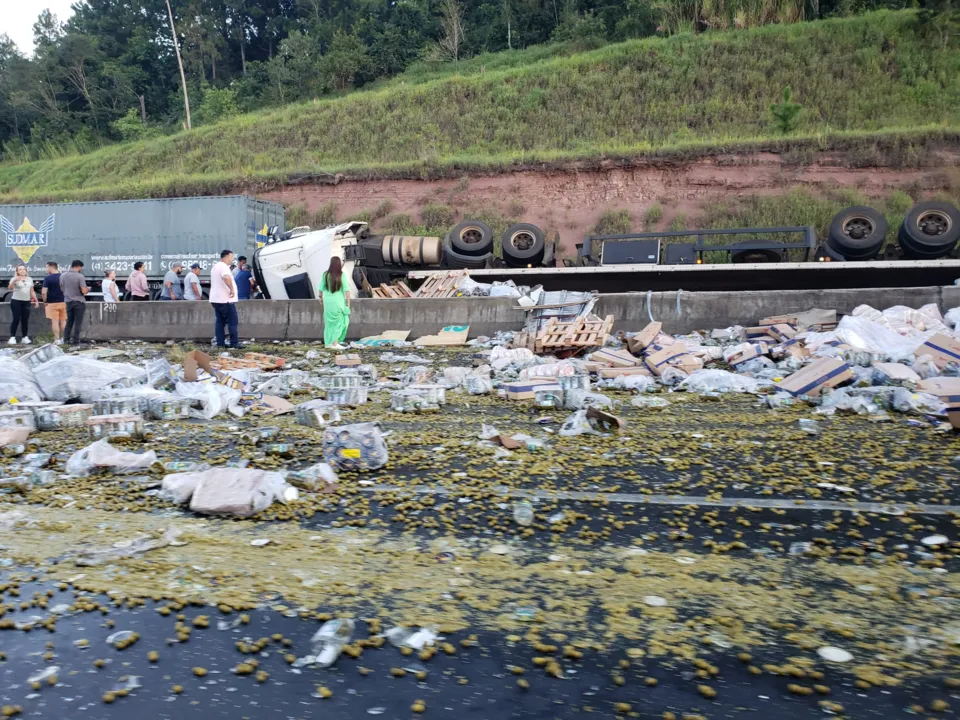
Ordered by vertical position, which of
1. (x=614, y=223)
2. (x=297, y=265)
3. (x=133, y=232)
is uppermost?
(x=614, y=223)

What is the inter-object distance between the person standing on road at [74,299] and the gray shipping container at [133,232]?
24.2 feet

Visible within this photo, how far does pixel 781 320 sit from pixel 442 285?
646cm

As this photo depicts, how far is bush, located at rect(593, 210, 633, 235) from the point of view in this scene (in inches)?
1006

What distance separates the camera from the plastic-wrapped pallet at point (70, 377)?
7.38m

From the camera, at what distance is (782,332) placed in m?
10.3

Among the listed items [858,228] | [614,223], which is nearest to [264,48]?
[614,223]

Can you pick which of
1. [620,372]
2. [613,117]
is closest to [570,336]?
[620,372]

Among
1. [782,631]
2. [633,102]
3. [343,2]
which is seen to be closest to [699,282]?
[782,631]

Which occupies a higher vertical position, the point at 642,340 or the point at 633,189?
the point at 633,189

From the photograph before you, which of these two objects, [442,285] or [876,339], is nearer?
[876,339]

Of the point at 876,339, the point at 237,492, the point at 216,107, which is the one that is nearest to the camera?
the point at 237,492

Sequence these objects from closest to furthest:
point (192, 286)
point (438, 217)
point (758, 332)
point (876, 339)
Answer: point (876, 339) < point (758, 332) < point (192, 286) < point (438, 217)

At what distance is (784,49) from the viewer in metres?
32.6

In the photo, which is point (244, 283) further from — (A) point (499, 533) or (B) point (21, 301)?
(A) point (499, 533)
